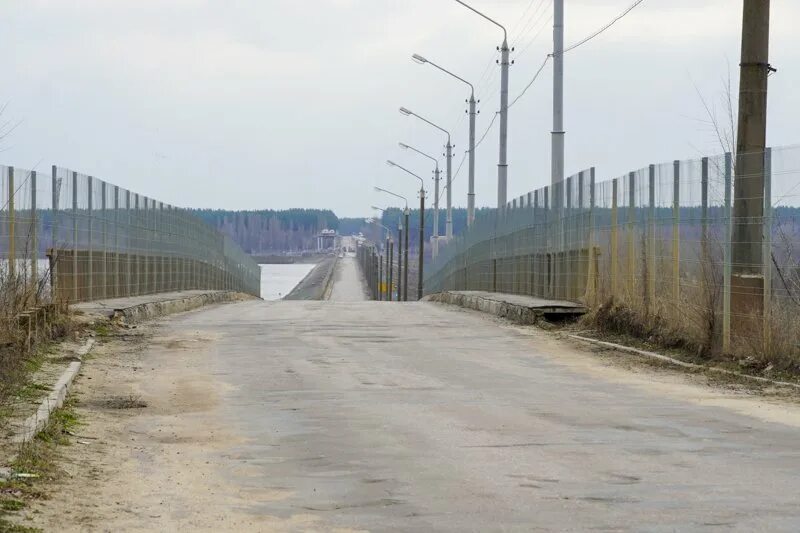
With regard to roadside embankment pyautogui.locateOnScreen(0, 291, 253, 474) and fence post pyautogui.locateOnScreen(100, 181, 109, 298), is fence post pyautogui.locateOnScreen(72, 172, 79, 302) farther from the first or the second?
fence post pyautogui.locateOnScreen(100, 181, 109, 298)

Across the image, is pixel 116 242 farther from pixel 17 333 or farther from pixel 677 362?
pixel 677 362

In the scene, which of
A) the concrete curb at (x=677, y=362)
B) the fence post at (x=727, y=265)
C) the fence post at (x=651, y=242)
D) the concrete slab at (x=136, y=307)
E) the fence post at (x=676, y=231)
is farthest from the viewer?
the concrete slab at (x=136, y=307)

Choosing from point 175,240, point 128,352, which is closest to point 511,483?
point 128,352

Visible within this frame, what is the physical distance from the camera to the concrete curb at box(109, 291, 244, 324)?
23675mm

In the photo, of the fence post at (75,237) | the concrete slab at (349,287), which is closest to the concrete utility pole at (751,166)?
the fence post at (75,237)

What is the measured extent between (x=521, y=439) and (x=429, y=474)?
67.8 inches

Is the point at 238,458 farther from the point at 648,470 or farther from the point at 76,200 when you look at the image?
the point at 76,200

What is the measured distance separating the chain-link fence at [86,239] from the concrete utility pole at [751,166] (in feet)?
28.7

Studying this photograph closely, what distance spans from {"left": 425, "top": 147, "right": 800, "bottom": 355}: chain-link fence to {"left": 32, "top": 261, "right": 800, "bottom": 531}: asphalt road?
141 centimetres

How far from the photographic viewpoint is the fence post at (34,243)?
55.4ft

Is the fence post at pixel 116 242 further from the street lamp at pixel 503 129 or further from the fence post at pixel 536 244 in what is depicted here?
the street lamp at pixel 503 129

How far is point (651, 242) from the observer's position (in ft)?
66.0

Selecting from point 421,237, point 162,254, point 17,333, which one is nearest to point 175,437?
point 17,333

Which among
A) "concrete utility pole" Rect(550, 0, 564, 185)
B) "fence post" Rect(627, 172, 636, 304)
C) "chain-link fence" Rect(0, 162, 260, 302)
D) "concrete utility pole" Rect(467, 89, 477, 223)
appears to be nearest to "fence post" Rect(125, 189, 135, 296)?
Result: "chain-link fence" Rect(0, 162, 260, 302)
